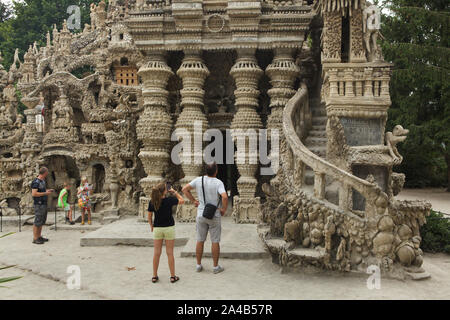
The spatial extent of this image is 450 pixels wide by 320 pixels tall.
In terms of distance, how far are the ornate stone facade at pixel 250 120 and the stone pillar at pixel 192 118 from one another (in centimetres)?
3

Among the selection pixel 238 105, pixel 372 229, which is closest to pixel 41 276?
pixel 372 229

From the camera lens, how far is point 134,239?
7.23 meters

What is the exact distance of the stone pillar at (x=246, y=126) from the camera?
27.6 ft

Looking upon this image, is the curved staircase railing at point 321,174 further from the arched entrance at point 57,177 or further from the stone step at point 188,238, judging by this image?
the arched entrance at point 57,177

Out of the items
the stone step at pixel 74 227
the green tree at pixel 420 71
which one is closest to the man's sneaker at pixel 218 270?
the stone step at pixel 74 227

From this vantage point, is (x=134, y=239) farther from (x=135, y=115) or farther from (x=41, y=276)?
(x=135, y=115)

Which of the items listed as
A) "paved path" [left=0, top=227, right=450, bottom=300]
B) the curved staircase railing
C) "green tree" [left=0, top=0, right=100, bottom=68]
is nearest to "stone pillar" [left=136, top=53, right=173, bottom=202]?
"paved path" [left=0, top=227, right=450, bottom=300]

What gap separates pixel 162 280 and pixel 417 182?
59.8 ft

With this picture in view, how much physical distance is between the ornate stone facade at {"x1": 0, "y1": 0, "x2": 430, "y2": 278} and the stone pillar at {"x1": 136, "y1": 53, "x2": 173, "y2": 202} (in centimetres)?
3

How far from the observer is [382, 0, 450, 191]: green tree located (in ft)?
47.4

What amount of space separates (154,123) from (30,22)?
2220 cm

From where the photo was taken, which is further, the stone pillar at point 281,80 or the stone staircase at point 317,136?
the stone pillar at point 281,80

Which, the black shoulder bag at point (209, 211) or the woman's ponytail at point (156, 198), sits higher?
the woman's ponytail at point (156, 198)
